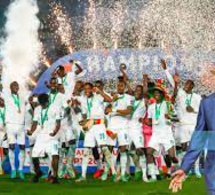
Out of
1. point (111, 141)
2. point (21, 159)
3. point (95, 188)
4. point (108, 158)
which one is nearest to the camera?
point (95, 188)

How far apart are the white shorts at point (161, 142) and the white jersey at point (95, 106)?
41.3 inches

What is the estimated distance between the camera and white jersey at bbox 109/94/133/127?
15523 millimetres

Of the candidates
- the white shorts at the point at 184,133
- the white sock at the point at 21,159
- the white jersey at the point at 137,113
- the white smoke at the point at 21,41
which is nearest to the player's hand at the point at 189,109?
the white shorts at the point at 184,133

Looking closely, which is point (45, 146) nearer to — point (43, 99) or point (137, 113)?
point (43, 99)

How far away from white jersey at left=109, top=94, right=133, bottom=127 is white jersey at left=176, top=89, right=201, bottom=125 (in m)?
1.20

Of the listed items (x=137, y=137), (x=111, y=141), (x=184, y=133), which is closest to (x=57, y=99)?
(x=137, y=137)

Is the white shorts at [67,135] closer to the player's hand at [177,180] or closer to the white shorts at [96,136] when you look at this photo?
the white shorts at [96,136]

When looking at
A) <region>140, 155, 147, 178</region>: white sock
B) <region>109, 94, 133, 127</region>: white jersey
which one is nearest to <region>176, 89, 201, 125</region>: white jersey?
<region>109, 94, 133, 127</region>: white jersey

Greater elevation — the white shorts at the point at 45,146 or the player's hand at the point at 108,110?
the player's hand at the point at 108,110

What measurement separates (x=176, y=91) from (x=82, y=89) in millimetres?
1703

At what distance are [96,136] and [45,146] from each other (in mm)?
1380

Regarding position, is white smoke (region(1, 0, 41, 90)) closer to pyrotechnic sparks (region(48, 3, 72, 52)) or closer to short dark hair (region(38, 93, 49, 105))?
pyrotechnic sparks (region(48, 3, 72, 52))

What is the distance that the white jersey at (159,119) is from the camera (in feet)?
51.3

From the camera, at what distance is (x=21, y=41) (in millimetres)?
33125
